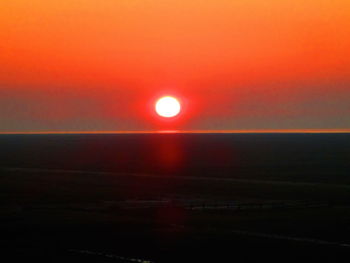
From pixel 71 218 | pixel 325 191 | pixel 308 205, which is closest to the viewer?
pixel 71 218

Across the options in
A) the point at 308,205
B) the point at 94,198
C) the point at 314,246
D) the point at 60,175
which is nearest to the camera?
the point at 314,246

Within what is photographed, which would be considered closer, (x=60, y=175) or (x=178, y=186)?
(x=178, y=186)

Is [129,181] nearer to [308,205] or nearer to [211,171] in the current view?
[211,171]

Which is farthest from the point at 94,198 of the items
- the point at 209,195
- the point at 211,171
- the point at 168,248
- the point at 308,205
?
the point at 211,171

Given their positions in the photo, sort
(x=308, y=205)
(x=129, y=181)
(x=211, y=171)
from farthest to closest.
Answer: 1. (x=211, y=171)
2. (x=129, y=181)
3. (x=308, y=205)

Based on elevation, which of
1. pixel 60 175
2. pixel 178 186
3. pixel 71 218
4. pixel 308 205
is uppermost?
pixel 60 175

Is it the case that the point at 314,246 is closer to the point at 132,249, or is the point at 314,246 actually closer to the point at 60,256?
the point at 132,249

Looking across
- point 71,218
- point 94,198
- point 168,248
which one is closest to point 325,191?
point 94,198

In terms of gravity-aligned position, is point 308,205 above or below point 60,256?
above

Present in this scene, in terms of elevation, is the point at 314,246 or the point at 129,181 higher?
the point at 129,181
